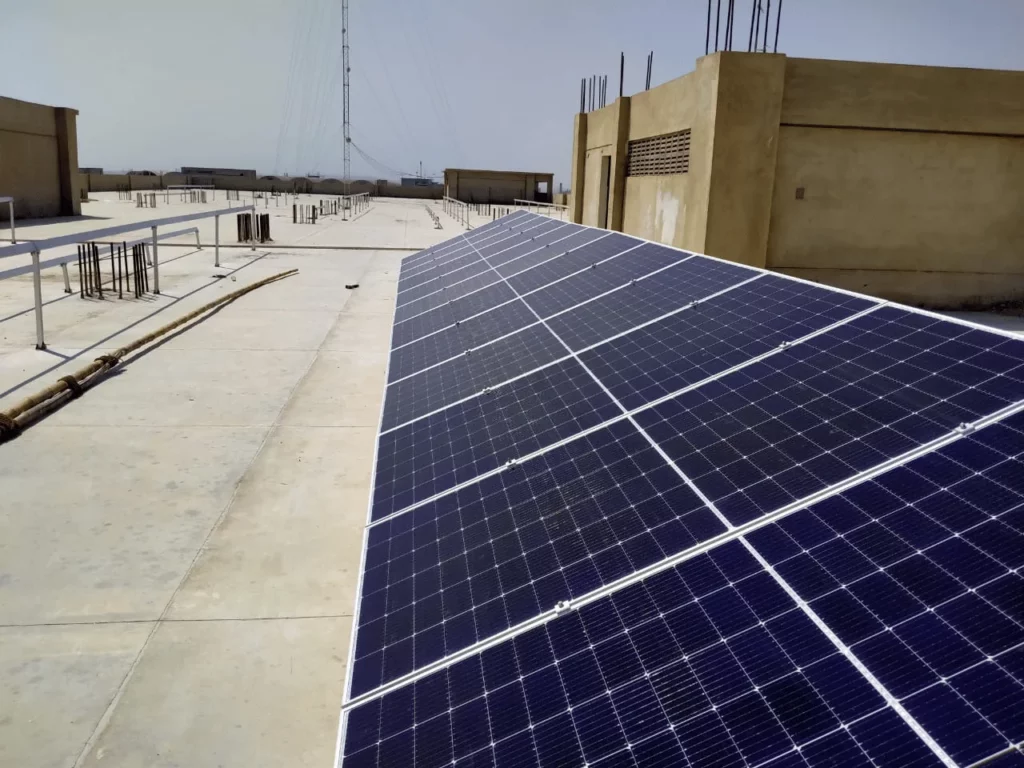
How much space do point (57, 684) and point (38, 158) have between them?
160ft

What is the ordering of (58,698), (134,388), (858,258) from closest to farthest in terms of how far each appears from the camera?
1. (58,698)
2. (134,388)
3. (858,258)

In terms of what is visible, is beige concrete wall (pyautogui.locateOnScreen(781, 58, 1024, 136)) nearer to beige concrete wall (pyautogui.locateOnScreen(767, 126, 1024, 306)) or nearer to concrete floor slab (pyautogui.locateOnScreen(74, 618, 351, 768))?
beige concrete wall (pyautogui.locateOnScreen(767, 126, 1024, 306))

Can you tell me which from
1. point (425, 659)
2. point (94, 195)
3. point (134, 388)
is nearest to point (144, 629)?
point (425, 659)

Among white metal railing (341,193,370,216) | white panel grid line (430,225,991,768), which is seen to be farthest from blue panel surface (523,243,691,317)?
white metal railing (341,193,370,216)

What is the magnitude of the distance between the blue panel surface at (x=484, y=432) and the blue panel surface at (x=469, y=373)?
34 cm

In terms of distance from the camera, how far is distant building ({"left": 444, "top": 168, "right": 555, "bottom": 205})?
84.1 m

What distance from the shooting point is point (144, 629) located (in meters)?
7.16

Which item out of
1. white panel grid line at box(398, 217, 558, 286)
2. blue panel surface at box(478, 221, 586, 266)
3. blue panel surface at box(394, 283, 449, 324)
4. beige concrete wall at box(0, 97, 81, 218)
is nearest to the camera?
blue panel surface at box(394, 283, 449, 324)

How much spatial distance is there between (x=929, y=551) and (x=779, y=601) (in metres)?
0.69

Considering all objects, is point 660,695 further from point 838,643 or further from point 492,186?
point 492,186

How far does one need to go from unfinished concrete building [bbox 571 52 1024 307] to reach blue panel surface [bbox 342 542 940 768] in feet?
61.0

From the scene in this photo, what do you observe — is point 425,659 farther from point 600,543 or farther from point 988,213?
point 988,213

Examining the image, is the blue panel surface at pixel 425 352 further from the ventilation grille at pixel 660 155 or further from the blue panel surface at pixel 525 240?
the ventilation grille at pixel 660 155

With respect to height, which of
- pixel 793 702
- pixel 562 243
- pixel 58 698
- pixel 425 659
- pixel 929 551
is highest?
pixel 562 243
